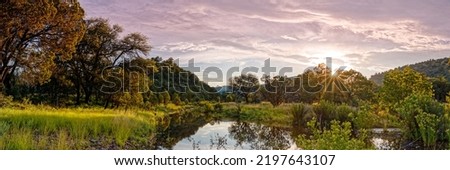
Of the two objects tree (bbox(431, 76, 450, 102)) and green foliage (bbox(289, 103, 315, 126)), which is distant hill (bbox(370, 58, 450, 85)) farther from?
green foliage (bbox(289, 103, 315, 126))

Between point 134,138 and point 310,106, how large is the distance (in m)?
2.83

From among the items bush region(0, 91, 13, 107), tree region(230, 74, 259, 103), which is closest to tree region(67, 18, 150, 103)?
bush region(0, 91, 13, 107)

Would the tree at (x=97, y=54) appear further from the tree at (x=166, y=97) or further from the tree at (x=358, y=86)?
the tree at (x=358, y=86)

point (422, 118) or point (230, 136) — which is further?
point (230, 136)

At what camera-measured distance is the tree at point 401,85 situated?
8078 mm

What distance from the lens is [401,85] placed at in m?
8.07

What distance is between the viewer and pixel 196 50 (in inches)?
330

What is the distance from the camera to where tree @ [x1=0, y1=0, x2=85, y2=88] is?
9.00m

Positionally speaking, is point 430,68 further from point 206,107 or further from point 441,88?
point 206,107

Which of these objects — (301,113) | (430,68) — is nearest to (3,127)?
(301,113)

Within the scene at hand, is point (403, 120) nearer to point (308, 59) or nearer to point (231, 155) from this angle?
point (308, 59)

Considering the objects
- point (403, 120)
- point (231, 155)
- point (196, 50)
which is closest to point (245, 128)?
point (196, 50)

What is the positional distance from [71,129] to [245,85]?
9.45 feet

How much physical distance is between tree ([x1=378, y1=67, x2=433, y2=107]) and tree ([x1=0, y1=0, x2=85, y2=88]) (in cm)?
443
